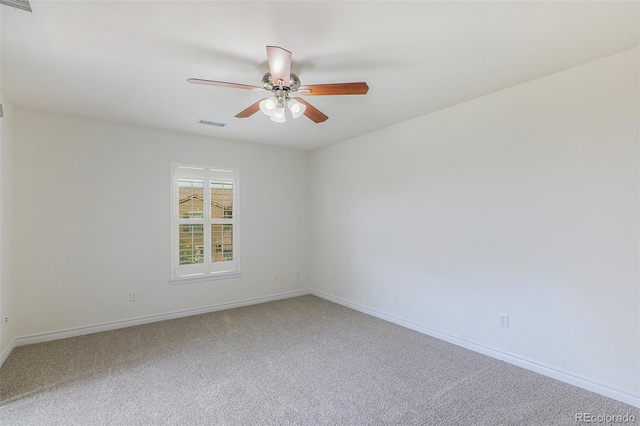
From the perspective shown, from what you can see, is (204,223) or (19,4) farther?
(204,223)

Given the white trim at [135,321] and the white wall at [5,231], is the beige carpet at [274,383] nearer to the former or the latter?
the white trim at [135,321]

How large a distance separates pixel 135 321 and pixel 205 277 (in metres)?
0.98

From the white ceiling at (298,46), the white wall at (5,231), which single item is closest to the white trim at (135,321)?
the white wall at (5,231)

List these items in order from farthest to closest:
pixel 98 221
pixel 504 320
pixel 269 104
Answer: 1. pixel 98 221
2. pixel 504 320
3. pixel 269 104

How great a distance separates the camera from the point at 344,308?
4.59 meters

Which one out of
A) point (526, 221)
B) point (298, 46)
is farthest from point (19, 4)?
point (526, 221)

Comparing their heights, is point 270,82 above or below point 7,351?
above

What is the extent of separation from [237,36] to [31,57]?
1591 mm

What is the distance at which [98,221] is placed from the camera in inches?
147

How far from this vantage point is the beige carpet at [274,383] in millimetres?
2117

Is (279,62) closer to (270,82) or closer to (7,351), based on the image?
(270,82)

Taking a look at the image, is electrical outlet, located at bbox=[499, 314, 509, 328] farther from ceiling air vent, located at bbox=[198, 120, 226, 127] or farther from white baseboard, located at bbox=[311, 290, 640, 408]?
ceiling air vent, located at bbox=[198, 120, 226, 127]

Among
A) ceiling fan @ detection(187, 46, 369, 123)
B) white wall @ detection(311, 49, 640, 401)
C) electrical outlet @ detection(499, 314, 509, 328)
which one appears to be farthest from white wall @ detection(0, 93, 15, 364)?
electrical outlet @ detection(499, 314, 509, 328)

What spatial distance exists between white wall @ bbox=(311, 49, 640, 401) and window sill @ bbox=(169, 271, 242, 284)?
208cm
